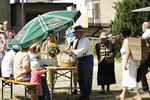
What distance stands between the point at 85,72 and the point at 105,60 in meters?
1.33

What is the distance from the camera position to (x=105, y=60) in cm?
1044

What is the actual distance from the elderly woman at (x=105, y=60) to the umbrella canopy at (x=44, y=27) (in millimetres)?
1615

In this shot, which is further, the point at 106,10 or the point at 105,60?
the point at 106,10

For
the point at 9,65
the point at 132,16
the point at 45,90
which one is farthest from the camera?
the point at 132,16

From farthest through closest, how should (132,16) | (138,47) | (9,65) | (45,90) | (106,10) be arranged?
(106,10)
(132,16)
(9,65)
(45,90)
(138,47)

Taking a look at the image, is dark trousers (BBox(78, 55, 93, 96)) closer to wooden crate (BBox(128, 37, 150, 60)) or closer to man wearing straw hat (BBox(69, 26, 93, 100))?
man wearing straw hat (BBox(69, 26, 93, 100))

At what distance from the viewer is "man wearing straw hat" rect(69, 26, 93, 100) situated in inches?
356

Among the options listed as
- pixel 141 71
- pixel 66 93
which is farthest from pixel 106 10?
pixel 141 71

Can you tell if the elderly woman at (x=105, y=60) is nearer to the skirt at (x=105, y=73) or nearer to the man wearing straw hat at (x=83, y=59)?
the skirt at (x=105, y=73)

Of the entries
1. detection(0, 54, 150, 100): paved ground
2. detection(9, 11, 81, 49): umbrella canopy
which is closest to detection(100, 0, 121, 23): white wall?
detection(0, 54, 150, 100): paved ground

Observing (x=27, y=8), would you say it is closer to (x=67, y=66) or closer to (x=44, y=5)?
(x=44, y=5)

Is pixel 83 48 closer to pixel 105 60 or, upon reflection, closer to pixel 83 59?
pixel 83 59

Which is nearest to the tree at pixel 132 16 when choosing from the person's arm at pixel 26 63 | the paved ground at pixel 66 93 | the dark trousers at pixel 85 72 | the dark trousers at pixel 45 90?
the paved ground at pixel 66 93

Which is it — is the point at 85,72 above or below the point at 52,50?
below
